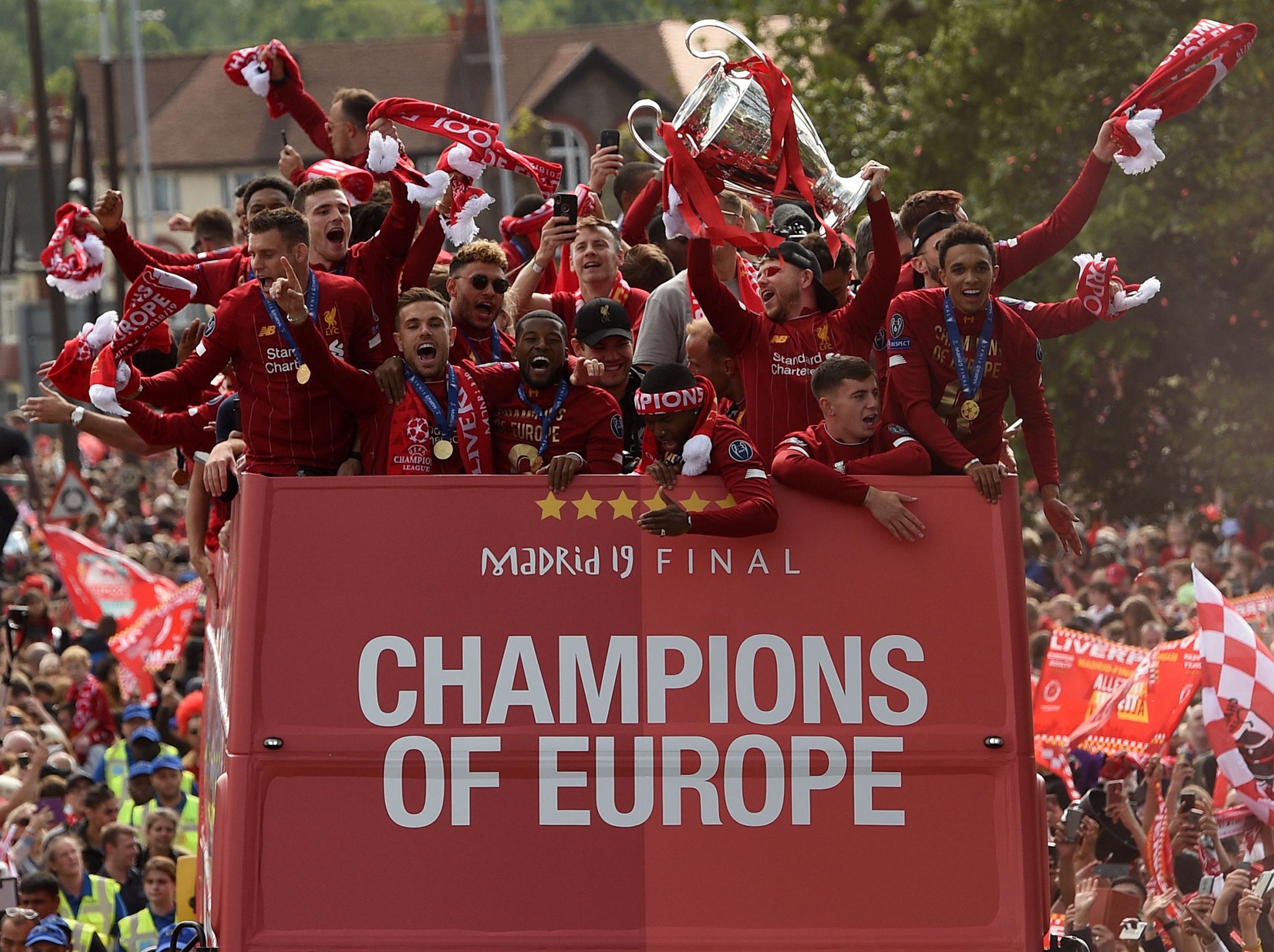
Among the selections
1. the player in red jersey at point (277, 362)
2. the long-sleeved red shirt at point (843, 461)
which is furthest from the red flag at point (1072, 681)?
the player in red jersey at point (277, 362)

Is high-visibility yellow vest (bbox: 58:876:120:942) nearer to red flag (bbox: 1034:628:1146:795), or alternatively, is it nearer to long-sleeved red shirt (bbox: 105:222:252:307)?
long-sleeved red shirt (bbox: 105:222:252:307)

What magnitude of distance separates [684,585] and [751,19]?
890 inches

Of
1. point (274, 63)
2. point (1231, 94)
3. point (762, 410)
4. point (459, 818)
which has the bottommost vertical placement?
point (459, 818)

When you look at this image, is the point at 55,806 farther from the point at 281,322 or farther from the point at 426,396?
the point at 426,396

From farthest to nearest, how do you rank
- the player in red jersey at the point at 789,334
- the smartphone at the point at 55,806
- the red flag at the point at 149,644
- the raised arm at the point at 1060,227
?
the red flag at the point at 149,644, the smartphone at the point at 55,806, the raised arm at the point at 1060,227, the player in red jersey at the point at 789,334

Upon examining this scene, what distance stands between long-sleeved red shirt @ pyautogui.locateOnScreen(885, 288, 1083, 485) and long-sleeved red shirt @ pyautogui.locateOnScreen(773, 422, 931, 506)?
137 millimetres

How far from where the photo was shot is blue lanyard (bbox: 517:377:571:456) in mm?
7039

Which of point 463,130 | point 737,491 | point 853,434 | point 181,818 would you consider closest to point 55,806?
point 181,818

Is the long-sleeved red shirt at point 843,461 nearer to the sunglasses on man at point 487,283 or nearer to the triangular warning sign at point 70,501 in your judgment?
the sunglasses on man at point 487,283

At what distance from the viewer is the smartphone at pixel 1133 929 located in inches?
328

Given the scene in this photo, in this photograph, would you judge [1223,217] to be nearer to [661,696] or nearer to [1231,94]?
[1231,94]

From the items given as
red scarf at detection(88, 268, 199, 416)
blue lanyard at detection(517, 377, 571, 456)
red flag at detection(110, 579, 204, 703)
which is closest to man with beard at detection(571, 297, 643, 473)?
blue lanyard at detection(517, 377, 571, 456)

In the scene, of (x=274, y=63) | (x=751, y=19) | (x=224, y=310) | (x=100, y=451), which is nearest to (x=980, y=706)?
(x=224, y=310)

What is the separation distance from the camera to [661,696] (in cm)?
609
